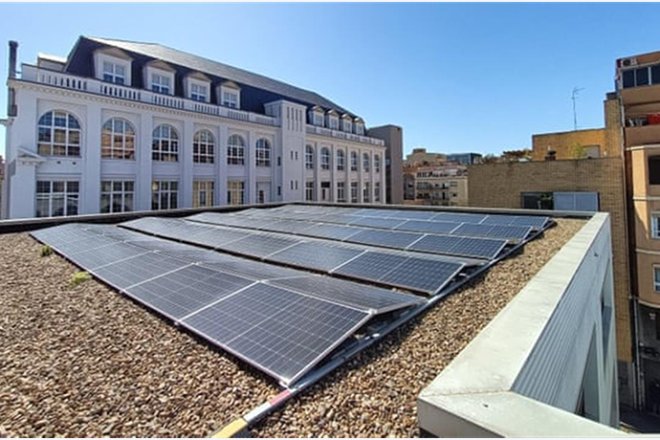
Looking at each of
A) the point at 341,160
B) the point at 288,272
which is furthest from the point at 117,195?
the point at 341,160

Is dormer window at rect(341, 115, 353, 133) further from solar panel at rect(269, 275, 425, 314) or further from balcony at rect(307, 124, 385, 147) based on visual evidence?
solar panel at rect(269, 275, 425, 314)

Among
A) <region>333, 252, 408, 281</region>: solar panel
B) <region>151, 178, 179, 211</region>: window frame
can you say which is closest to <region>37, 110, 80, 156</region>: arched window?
<region>151, 178, 179, 211</region>: window frame

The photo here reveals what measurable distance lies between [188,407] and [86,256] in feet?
22.2

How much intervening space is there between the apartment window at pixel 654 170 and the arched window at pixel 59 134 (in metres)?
32.4

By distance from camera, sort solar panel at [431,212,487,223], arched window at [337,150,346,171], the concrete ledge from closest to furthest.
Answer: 1. the concrete ledge
2. solar panel at [431,212,487,223]
3. arched window at [337,150,346,171]


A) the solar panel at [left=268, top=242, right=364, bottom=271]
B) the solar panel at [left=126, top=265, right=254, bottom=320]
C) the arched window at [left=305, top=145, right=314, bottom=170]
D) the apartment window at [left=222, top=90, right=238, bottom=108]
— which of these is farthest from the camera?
the arched window at [left=305, top=145, right=314, bottom=170]

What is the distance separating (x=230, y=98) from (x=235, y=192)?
A: 27.0 feet

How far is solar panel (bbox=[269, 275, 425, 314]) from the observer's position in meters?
4.43

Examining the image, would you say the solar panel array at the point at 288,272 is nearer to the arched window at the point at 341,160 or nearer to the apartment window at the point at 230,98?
the apartment window at the point at 230,98

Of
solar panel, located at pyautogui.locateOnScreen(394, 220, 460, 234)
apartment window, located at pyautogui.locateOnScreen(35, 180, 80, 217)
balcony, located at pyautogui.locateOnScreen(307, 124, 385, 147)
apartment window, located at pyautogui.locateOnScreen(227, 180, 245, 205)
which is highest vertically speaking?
balcony, located at pyautogui.locateOnScreen(307, 124, 385, 147)

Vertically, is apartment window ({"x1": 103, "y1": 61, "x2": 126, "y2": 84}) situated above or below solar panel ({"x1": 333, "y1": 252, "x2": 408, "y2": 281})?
above

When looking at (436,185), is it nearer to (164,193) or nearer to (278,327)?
(164,193)

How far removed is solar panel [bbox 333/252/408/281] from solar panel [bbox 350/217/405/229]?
14.0 ft

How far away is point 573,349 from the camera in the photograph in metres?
5.15
